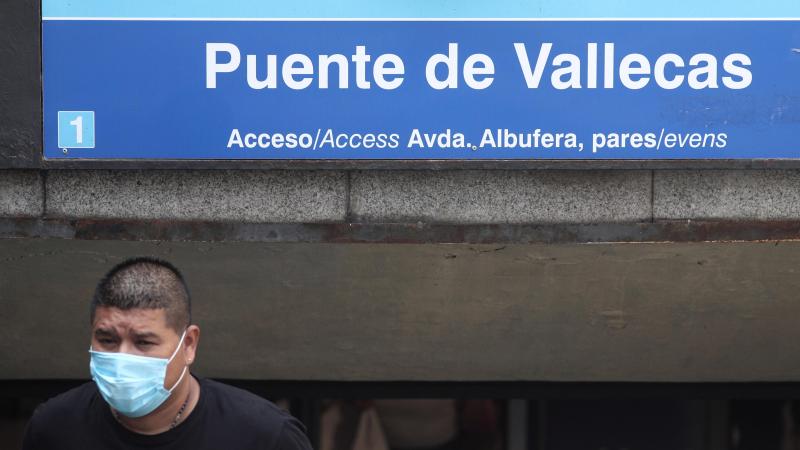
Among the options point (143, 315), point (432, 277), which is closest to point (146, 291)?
point (143, 315)

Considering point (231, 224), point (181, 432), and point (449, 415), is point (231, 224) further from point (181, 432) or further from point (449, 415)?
point (449, 415)

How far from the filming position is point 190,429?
287 centimetres

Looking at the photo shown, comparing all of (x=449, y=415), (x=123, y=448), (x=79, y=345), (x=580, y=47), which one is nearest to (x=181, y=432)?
(x=123, y=448)

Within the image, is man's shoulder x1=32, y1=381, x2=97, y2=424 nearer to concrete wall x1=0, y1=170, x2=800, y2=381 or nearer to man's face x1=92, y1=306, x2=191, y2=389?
man's face x1=92, y1=306, x2=191, y2=389

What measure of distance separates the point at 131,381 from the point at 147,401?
0.07m

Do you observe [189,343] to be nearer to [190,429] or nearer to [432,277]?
[190,429]

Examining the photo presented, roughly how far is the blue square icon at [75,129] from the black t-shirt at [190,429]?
1.70 metres

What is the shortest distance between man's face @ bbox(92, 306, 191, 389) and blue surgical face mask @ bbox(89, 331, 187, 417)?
0.02 metres

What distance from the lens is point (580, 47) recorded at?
4.39m

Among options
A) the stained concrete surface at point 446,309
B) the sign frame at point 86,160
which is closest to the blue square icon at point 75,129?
the sign frame at point 86,160

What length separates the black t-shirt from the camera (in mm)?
2854

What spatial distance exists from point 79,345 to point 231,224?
155cm

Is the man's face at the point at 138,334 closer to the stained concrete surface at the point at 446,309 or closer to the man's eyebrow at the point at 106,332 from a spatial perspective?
the man's eyebrow at the point at 106,332

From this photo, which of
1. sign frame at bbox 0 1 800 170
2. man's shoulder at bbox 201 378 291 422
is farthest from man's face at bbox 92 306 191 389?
sign frame at bbox 0 1 800 170
